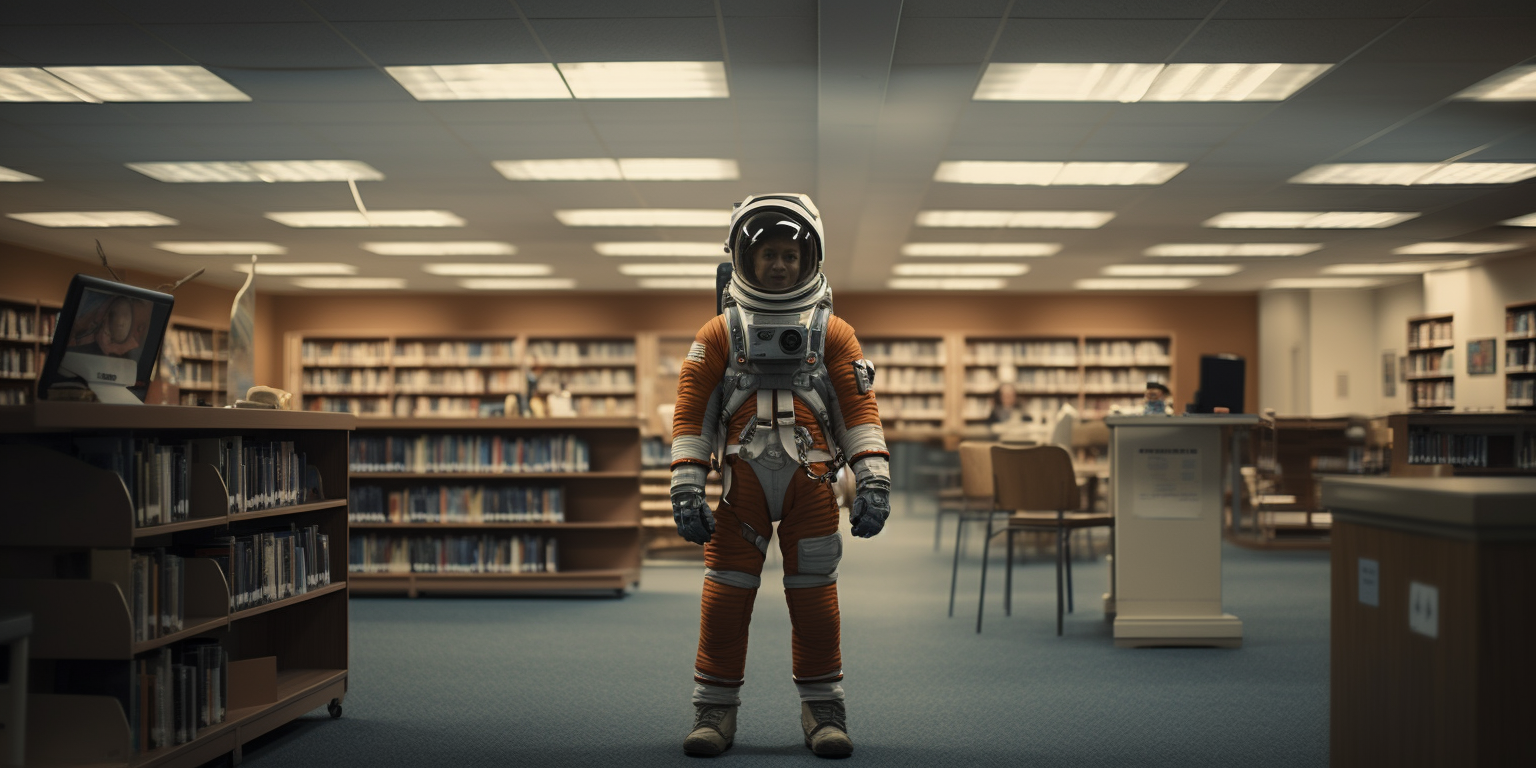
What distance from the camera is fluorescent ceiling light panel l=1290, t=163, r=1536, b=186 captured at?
21.4 feet

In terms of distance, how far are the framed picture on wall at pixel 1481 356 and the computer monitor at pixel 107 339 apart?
11946 mm

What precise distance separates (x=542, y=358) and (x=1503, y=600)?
1280 centimetres

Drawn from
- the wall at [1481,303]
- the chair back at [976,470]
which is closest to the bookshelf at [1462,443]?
the wall at [1481,303]

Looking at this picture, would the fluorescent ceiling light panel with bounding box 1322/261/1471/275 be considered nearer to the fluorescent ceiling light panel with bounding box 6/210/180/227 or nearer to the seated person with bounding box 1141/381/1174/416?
the seated person with bounding box 1141/381/1174/416

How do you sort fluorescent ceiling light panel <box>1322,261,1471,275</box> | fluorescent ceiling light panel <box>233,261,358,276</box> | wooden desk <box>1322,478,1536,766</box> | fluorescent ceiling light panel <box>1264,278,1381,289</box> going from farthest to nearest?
fluorescent ceiling light panel <box>1264,278,1381,289</box> → fluorescent ceiling light panel <box>233,261,358,276</box> → fluorescent ceiling light panel <box>1322,261,1471,275</box> → wooden desk <box>1322,478,1536,766</box>

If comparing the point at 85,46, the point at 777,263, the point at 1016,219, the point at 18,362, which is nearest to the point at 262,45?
the point at 85,46

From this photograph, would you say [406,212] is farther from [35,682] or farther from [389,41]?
[35,682]

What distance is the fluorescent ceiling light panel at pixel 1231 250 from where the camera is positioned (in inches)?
379

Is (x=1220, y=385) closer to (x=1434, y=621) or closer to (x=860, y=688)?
(x=860, y=688)

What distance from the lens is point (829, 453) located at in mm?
2805

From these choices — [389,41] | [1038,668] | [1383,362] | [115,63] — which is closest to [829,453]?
[1038,668]

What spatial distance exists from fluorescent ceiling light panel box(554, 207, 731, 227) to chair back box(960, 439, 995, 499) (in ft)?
10.5

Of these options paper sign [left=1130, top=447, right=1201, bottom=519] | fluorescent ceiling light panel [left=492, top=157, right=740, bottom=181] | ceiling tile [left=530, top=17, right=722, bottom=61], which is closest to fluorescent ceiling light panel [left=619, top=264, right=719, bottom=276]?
fluorescent ceiling light panel [left=492, top=157, right=740, bottom=181]

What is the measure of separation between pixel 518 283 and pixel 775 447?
1044 centimetres
